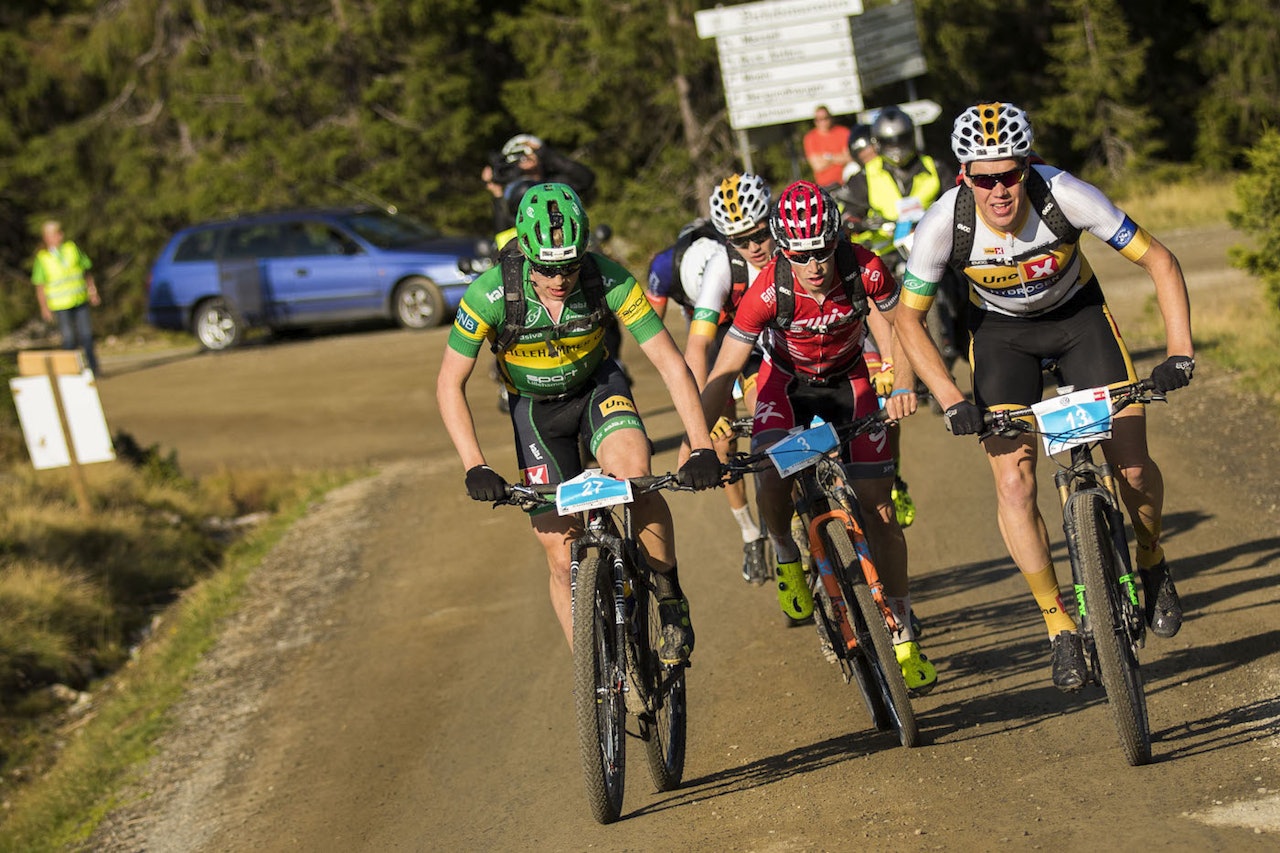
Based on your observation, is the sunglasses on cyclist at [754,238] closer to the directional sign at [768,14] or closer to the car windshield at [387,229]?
the car windshield at [387,229]

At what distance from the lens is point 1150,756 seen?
18.4 ft

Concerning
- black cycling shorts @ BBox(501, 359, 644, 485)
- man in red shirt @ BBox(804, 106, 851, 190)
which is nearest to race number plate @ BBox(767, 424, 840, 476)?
black cycling shorts @ BBox(501, 359, 644, 485)

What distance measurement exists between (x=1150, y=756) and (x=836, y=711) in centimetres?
162

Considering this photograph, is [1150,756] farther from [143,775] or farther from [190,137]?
[190,137]

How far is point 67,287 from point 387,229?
15.0ft

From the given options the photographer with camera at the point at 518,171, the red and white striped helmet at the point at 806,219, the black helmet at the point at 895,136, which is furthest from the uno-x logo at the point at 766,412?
the black helmet at the point at 895,136

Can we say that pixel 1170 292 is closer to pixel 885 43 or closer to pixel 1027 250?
pixel 1027 250

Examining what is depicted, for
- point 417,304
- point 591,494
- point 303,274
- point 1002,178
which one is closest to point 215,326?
point 303,274

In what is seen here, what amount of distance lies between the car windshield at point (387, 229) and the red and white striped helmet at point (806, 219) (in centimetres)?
1712

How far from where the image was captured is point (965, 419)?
5508 millimetres

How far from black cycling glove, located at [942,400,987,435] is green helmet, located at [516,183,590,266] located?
150 cm

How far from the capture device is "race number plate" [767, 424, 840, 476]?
20.3ft

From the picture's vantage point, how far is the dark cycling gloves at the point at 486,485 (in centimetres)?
572

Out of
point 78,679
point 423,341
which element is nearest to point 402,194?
point 423,341
